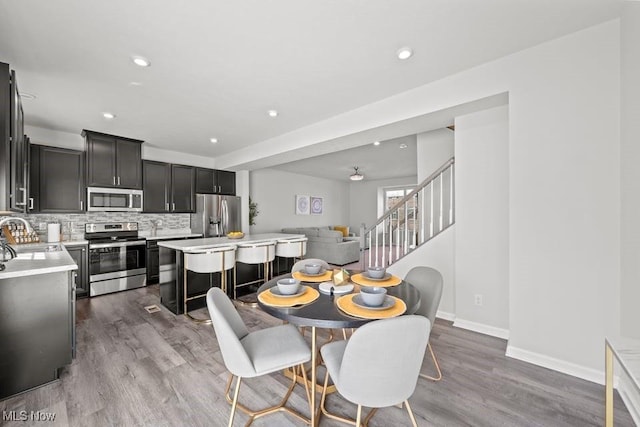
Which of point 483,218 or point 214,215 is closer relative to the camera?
point 483,218

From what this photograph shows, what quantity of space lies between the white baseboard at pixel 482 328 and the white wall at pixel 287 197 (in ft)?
18.0

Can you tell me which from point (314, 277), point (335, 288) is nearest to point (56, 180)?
point (314, 277)

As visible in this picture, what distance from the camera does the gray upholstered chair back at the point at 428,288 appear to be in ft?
6.32

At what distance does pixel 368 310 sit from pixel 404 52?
2032 millimetres

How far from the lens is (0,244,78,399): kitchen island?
6.07ft

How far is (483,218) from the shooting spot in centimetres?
277

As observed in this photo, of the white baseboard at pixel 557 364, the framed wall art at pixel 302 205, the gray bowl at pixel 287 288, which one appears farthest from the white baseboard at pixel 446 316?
the framed wall art at pixel 302 205

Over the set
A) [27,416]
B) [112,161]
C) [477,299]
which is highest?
[112,161]

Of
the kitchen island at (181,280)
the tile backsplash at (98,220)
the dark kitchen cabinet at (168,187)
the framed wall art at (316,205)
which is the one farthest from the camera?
the framed wall art at (316,205)

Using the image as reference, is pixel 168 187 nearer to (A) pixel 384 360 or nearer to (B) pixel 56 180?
Result: (B) pixel 56 180

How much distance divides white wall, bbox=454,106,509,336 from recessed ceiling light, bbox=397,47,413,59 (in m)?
1.08

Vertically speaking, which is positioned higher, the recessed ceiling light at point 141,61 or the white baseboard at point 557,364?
the recessed ceiling light at point 141,61

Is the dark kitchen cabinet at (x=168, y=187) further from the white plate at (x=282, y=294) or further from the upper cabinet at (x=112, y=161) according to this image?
the white plate at (x=282, y=294)

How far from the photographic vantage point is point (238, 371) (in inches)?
56.7
